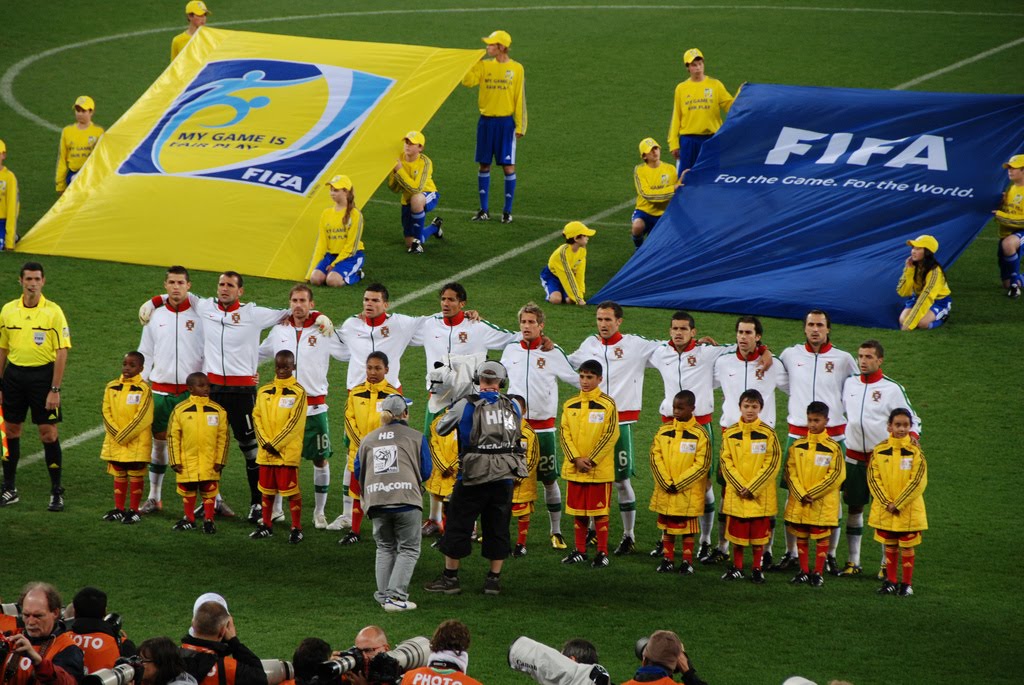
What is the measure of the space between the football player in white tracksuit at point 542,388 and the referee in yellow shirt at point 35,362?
10.8 feet

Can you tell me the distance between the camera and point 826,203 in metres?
15.6

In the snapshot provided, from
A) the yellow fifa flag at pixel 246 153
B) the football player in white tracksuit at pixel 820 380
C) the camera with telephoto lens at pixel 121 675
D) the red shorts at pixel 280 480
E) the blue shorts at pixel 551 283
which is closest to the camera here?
the camera with telephoto lens at pixel 121 675

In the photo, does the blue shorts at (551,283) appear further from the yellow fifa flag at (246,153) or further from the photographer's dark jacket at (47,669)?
the photographer's dark jacket at (47,669)

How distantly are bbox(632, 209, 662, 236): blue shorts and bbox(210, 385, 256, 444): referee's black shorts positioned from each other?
6.36m

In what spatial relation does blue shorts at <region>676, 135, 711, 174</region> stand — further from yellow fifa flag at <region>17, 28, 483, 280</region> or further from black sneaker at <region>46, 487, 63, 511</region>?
black sneaker at <region>46, 487, 63, 511</region>

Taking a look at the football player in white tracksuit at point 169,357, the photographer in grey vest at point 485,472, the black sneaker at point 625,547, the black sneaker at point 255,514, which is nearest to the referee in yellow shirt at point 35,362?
the football player in white tracksuit at point 169,357

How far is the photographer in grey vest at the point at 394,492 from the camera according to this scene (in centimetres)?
945

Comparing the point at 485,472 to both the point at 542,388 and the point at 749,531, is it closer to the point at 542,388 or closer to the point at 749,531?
the point at 542,388

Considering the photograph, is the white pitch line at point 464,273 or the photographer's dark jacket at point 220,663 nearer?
the photographer's dark jacket at point 220,663

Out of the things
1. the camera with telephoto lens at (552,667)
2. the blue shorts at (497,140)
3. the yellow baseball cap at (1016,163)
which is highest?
the blue shorts at (497,140)

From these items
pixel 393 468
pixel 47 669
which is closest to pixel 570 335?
pixel 393 468

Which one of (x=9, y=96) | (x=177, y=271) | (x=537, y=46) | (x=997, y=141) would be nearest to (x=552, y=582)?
(x=177, y=271)

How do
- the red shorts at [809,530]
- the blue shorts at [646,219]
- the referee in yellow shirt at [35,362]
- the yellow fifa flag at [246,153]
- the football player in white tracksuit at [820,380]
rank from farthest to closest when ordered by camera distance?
the blue shorts at [646,219]
the yellow fifa flag at [246,153]
the referee in yellow shirt at [35,362]
the football player in white tracksuit at [820,380]
the red shorts at [809,530]

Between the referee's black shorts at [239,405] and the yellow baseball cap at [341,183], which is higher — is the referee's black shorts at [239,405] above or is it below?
below
